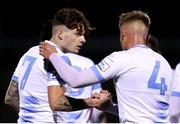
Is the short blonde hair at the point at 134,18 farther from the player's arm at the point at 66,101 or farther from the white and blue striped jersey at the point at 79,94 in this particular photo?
the white and blue striped jersey at the point at 79,94

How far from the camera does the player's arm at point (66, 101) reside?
3.38 meters

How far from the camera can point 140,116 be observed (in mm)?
3174

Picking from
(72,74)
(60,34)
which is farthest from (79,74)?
(60,34)

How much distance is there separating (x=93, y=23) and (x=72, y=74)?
12.8 ft

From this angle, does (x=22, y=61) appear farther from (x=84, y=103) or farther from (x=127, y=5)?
(x=127, y=5)

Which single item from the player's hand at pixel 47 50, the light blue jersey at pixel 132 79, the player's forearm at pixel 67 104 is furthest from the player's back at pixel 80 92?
the light blue jersey at pixel 132 79

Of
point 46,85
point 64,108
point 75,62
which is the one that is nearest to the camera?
point 64,108

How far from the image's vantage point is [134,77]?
317 cm

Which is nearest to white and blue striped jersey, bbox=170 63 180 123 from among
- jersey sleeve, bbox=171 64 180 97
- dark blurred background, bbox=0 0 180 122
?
jersey sleeve, bbox=171 64 180 97

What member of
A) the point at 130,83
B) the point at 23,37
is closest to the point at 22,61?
the point at 130,83

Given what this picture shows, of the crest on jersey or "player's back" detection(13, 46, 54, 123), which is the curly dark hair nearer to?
"player's back" detection(13, 46, 54, 123)

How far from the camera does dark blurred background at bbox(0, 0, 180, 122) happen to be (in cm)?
675

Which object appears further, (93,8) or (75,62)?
(93,8)

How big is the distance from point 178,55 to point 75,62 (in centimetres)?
271
